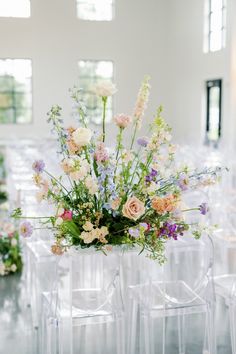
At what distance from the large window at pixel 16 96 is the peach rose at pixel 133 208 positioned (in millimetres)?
11445

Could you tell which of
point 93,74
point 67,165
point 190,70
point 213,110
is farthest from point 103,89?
point 93,74

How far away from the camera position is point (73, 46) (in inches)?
527

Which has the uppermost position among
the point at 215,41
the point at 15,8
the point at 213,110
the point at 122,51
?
the point at 15,8

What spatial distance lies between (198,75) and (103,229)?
33.7 feet

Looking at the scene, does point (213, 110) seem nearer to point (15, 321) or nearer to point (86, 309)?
point (15, 321)

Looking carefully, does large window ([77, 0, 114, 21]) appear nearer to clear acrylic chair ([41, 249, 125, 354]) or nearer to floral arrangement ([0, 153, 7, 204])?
floral arrangement ([0, 153, 7, 204])

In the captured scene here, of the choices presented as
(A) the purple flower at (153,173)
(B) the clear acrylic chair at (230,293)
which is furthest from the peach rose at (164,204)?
(B) the clear acrylic chair at (230,293)

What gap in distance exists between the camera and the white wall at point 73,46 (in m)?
13.1

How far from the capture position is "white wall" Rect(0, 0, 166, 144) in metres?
13.1

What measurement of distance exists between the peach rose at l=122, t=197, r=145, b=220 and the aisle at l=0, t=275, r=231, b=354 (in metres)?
1.45

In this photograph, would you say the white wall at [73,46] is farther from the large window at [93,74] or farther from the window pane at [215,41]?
the window pane at [215,41]

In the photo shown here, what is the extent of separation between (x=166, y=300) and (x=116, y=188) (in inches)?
33.9

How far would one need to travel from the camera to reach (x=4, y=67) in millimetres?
13242

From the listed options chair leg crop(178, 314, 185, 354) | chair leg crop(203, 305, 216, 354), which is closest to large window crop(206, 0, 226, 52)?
chair leg crop(178, 314, 185, 354)
